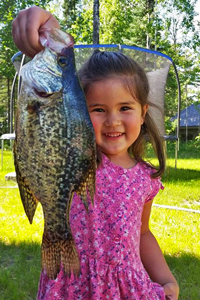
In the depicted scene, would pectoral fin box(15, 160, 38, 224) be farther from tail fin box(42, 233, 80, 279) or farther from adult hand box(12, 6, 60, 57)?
adult hand box(12, 6, 60, 57)

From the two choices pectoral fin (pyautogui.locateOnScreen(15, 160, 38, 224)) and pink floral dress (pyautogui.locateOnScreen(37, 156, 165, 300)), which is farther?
pink floral dress (pyautogui.locateOnScreen(37, 156, 165, 300))

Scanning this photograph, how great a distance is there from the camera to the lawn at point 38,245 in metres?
3.63

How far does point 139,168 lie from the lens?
202 cm

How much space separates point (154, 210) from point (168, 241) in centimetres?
143

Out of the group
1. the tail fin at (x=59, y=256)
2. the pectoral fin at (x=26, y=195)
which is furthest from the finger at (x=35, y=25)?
the tail fin at (x=59, y=256)

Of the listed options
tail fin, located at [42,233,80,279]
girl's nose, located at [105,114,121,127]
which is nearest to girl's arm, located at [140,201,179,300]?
girl's nose, located at [105,114,121,127]

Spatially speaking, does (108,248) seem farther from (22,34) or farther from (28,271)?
(28,271)

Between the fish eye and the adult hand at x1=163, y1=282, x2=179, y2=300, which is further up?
the fish eye

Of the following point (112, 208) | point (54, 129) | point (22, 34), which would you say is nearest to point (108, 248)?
point (112, 208)

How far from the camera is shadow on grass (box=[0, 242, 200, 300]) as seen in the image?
353 centimetres

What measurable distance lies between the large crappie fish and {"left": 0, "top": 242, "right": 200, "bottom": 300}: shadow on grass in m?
2.45

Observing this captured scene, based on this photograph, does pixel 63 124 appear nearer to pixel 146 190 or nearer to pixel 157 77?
pixel 146 190

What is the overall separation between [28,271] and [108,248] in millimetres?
2393

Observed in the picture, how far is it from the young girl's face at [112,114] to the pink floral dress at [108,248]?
6.3 inches
